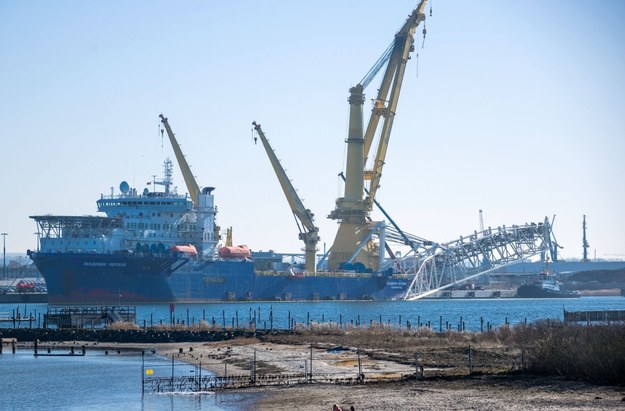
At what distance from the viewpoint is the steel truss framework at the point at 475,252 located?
424 ft

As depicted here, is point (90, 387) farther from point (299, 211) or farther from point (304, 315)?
point (299, 211)

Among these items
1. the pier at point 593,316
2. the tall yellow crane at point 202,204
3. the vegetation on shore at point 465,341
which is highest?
the tall yellow crane at point 202,204

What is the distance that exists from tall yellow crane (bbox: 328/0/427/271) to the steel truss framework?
8.92 meters

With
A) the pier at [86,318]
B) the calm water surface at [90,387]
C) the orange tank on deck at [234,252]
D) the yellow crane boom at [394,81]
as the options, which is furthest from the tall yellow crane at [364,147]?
the calm water surface at [90,387]

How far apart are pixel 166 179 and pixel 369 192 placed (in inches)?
940

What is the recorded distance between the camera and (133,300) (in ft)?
331

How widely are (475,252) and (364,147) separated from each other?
22.1 meters

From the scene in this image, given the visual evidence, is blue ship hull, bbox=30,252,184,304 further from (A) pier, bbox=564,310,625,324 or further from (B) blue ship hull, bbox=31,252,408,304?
(A) pier, bbox=564,310,625,324

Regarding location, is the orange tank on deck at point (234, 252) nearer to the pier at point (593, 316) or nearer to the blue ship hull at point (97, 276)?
the blue ship hull at point (97, 276)

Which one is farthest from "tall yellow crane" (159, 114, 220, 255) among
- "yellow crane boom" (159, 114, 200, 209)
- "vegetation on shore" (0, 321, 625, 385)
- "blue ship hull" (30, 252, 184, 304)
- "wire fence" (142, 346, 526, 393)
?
"wire fence" (142, 346, 526, 393)

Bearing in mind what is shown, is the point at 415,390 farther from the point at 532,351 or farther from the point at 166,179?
the point at 166,179

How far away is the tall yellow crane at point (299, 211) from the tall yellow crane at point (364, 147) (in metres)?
3.53

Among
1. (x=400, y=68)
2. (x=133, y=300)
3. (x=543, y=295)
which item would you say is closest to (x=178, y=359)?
(x=133, y=300)

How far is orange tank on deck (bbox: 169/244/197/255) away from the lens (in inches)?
4065
